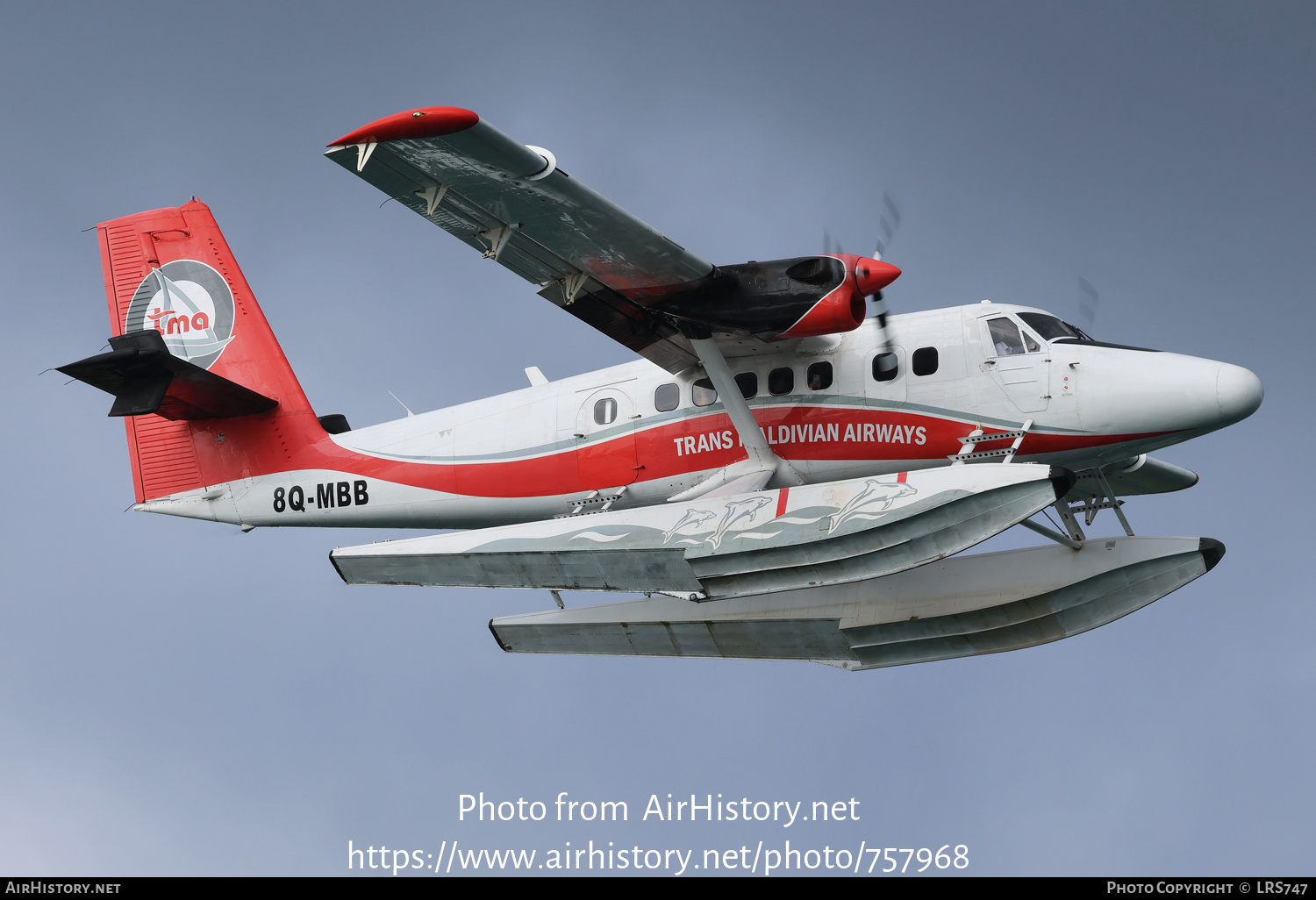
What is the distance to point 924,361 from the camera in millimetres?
13328

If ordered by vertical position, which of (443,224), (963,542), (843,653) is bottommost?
(843,653)

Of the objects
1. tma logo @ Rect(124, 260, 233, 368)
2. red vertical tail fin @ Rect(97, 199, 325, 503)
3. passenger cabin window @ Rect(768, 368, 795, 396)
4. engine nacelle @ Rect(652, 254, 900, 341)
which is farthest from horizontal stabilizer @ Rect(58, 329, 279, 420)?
passenger cabin window @ Rect(768, 368, 795, 396)

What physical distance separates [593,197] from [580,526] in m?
3.38

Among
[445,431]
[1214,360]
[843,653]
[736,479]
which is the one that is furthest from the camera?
[445,431]

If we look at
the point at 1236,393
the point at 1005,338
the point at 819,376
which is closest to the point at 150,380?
the point at 819,376

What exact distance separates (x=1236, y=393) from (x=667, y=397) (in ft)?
19.2

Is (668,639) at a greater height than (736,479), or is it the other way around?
(736,479)

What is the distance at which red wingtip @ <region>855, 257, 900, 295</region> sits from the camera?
12711mm

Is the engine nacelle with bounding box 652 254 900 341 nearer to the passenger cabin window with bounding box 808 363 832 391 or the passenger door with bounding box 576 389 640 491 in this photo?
the passenger cabin window with bounding box 808 363 832 391

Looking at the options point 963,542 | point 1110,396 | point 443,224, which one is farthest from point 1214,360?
point 443,224

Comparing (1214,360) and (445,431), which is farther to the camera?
(445,431)

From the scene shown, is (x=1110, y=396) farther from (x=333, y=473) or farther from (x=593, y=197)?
(x=333, y=473)

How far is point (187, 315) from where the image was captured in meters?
16.8

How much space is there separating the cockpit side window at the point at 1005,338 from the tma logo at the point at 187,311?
9741 millimetres
